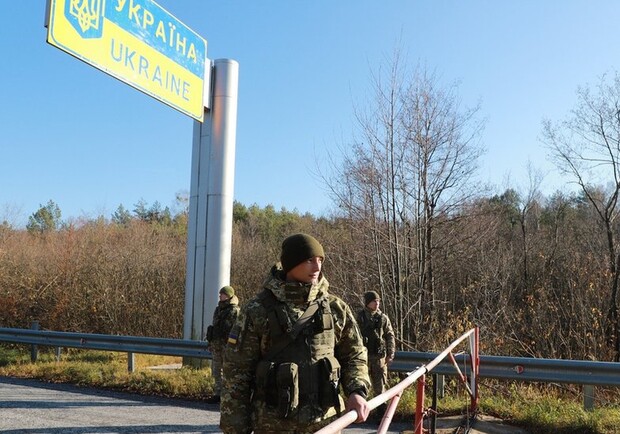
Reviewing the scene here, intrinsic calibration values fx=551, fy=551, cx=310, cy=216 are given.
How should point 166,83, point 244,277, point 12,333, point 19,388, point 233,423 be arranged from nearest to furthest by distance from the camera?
point 233,423 → point 19,388 → point 166,83 → point 12,333 → point 244,277

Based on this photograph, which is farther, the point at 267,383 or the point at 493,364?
the point at 493,364

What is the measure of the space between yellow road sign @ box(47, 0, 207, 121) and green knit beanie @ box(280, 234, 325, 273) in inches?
234

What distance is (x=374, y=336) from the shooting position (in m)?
6.96

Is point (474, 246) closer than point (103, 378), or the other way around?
point (103, 378)

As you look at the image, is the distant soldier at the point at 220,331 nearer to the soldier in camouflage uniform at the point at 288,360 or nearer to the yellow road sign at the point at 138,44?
the yellow road sign at the point at 138,44

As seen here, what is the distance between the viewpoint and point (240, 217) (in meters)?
48.1

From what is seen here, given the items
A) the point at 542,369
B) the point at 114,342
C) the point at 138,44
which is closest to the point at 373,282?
the point at 114,342

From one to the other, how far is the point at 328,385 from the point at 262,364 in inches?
13.6

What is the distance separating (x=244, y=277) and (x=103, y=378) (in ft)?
43.4

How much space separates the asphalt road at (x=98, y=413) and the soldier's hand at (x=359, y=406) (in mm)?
3872

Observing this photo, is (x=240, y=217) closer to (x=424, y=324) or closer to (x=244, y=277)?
(x=244, y=277)

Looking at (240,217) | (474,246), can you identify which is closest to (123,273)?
(474,246)

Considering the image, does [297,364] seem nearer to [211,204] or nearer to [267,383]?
[267,383]

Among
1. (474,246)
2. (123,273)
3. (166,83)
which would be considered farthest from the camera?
(123,273)
